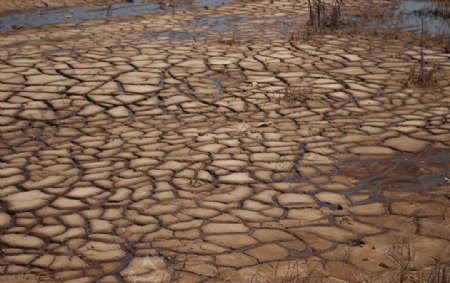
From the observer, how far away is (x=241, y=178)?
12.1ft

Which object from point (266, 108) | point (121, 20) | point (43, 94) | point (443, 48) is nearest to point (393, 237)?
point (266, 108)

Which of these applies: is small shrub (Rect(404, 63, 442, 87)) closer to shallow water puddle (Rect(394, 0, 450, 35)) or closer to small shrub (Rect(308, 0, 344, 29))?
shallow water puddle (Rect(394, 0, 450, 35))

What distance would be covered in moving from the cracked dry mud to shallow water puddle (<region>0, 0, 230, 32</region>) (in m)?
1.79

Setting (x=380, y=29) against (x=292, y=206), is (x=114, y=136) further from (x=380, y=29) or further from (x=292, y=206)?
(x=380, y=29)

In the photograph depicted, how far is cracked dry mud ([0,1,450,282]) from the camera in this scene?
2.86 meters

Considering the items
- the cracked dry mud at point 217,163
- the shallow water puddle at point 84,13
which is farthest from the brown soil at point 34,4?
the cracked dry mud at point 217,163

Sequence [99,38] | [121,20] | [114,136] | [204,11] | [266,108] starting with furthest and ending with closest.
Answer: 1. [204,11]
2. [121,20]
3. [99,38]
4. [266,108]
5. [114,136]

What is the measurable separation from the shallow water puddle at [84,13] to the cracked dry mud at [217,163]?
179cm

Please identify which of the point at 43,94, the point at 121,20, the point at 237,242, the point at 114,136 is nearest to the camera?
the point at 237,242

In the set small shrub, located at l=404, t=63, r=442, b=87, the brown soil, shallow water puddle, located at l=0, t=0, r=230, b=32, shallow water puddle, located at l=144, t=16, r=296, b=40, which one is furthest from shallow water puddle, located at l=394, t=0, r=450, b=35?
the brown soil

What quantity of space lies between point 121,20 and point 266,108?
13.8ft

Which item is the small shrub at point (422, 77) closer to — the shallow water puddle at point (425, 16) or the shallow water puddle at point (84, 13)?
the shallow water puddle at point (425, 16)

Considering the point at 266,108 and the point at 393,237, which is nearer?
the point at 393,237

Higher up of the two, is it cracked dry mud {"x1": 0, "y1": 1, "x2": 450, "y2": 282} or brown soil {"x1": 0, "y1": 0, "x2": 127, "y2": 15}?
brown soil {"x1": 0, "y1": 0, "x2": 127, "y2": 15}
